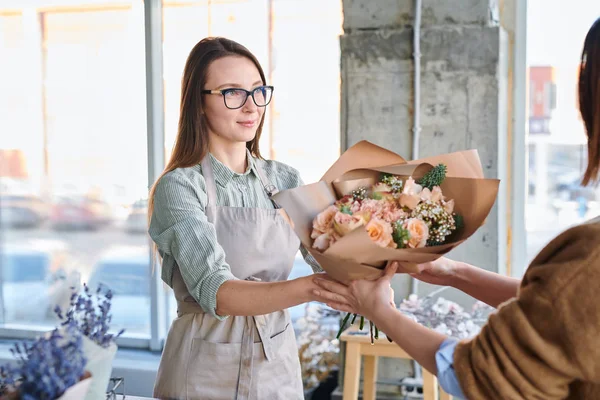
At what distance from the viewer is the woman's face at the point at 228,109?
7.15 ft

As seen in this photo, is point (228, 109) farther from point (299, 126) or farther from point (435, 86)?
point (299, 126)

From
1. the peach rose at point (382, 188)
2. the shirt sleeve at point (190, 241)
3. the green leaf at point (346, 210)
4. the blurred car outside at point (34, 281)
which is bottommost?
the blurred car outside at point (34, 281)

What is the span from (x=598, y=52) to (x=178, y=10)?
341 centimetres

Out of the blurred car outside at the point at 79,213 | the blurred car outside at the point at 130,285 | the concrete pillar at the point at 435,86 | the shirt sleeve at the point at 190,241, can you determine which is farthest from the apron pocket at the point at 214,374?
the blurred car outside at the point at 79,213

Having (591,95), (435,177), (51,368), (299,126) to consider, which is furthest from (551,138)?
(51,368)

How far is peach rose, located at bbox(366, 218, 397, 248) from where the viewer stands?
5.15ft

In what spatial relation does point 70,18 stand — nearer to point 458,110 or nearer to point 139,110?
point 139,110

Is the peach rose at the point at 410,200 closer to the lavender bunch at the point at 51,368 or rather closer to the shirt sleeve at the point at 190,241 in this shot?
the shirt sleeve at the point at 190,241

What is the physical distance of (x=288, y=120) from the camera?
424 cm

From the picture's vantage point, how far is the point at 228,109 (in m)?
2.17

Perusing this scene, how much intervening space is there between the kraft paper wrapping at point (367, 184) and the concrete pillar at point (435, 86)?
4.98ft

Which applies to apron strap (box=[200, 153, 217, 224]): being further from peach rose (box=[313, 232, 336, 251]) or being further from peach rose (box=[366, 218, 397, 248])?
peach rose (box=[366, 218, 397, 248])

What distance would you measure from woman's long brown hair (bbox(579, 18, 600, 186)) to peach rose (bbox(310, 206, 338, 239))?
21.9 inches

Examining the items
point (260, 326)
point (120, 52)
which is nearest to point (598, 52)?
point (260, 326)
